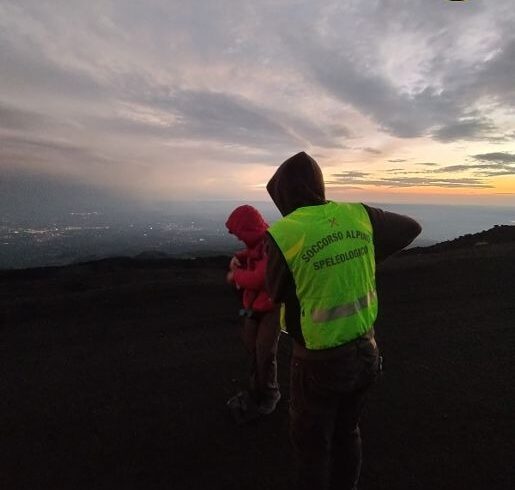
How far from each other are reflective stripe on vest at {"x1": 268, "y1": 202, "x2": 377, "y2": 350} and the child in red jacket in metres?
1.16

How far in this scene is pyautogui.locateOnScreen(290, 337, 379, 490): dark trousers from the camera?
7.34 feet

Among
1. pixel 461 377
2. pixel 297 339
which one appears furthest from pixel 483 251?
pixel 297 339

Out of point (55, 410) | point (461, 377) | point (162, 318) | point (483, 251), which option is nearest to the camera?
point (55, 410)

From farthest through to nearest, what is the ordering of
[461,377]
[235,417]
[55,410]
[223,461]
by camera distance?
[461,377]
[55,410]
[235,417]
[223,461]

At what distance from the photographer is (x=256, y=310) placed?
3779 mm

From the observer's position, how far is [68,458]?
3.54 meters

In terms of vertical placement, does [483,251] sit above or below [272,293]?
below

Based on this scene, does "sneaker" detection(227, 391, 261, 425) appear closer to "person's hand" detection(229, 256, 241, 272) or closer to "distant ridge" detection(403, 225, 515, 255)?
"person's hand" detection(229, 256, 241, 272)

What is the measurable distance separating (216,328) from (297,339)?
455 cm

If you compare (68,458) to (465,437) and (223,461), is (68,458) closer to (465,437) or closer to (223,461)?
(223,461)

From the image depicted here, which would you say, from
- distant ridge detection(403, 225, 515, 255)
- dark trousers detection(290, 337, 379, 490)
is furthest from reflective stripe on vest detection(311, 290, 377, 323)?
distant ridge detection(403, 225, 515, 255)

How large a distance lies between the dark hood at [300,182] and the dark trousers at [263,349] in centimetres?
168

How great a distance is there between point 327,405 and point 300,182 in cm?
128

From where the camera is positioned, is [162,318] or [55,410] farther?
[162,318]
